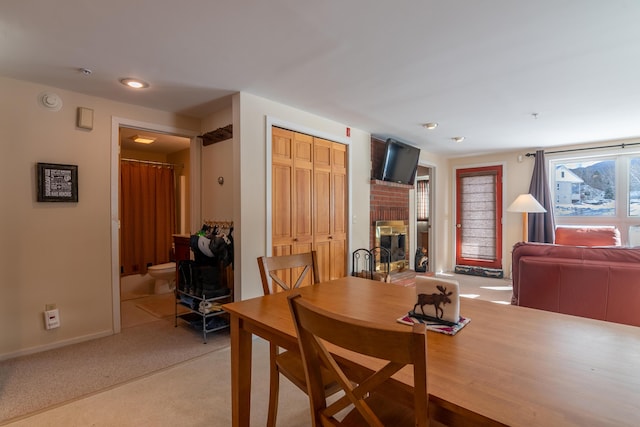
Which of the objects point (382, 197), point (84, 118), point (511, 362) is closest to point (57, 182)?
point (84, 118)

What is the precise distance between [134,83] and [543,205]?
5.82 meters

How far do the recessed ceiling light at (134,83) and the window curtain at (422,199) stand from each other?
526 centimetres

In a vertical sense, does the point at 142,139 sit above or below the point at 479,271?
above

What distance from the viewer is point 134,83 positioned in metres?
2.65

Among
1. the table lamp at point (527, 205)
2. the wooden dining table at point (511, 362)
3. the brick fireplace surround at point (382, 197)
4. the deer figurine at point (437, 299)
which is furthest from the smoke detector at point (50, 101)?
the table lamp at point (527, 205)

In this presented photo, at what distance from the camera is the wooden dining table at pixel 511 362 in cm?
73

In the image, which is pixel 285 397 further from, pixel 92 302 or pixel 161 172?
pixel 161 172

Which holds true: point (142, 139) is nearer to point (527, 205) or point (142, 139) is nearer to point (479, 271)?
point (527, 205)

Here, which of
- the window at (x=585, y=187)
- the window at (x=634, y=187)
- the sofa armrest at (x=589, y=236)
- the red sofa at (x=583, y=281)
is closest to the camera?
the red sofa at (x=583, y=281)

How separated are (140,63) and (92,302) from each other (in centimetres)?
216

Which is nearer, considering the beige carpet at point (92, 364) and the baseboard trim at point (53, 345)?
the beige carpet at point (92, 364)

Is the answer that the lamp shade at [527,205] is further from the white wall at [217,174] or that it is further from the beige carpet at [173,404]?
the beige carpet at [173,404]

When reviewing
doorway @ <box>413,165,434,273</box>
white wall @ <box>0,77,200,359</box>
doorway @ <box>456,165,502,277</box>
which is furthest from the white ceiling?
doorway @ <box>413,165,434,273</box>

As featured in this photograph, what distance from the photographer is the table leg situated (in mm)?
1479
